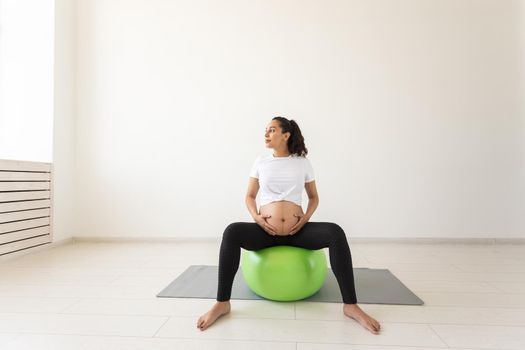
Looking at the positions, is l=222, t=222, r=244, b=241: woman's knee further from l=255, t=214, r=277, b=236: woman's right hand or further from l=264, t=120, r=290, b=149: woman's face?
l=264, t=120, r=290, b=149: woman's face

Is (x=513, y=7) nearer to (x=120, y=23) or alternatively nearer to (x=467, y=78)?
(x=467, y=78)

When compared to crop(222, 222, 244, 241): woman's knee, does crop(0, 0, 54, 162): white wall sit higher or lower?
higher

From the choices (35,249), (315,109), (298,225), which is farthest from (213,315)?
(315,109)

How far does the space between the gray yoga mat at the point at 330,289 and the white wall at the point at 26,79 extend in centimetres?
203

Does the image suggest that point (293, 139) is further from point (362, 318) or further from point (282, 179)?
point (362, 318)

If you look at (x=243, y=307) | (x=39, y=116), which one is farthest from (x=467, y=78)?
(x=39, y=116)

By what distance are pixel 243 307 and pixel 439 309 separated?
0.96 metres

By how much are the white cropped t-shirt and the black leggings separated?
0.59 ft

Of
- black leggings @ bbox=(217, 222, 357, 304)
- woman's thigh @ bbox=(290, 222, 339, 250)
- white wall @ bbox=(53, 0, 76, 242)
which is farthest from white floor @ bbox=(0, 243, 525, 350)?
white wall @ bbox=(53, 0, 76, 242)

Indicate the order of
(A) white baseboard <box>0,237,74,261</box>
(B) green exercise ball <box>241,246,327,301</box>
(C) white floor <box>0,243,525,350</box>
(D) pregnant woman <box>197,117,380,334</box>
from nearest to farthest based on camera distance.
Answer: (C) white floor <box>0,243,525,350</box>, (D) pregnant woman <box>197,117,380,334</box>, (B) green exercise ball <box>241,246,327,301</box>, (A) white baseboard <box>0,237,74,261</box>

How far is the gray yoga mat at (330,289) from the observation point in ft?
5.73

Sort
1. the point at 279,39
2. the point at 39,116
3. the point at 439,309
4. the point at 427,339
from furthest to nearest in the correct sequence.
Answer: the point at 279,39, the point at 39,116, the point at 439,309, the point at 427,339

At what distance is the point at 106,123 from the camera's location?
341cm

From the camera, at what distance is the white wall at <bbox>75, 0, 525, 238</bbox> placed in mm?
3229
